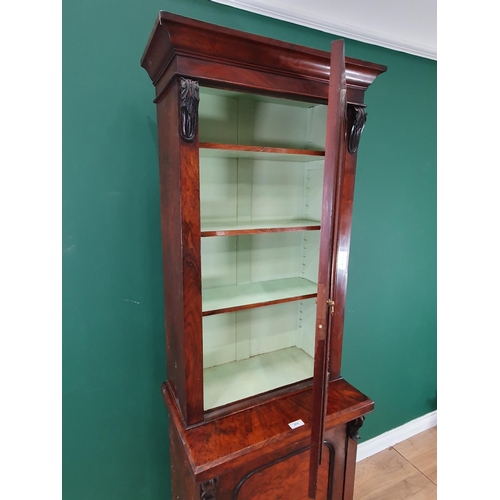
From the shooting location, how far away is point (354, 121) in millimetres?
1114

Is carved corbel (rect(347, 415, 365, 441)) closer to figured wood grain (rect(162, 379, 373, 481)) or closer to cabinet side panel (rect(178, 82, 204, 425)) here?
figured wood grain (rect(162, 379, 373, 481))

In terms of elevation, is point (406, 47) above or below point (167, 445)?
above

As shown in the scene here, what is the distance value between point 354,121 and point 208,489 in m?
1.25

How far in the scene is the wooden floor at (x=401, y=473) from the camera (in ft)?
6.00

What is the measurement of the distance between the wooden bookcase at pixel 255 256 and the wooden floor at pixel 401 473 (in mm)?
806

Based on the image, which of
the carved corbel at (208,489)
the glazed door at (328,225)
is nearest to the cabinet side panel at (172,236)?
the carved corbel at (208,489)

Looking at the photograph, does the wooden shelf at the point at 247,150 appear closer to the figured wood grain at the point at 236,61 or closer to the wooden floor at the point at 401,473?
the figured wood grain at the point at 236,61

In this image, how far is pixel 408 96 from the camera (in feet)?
5.89

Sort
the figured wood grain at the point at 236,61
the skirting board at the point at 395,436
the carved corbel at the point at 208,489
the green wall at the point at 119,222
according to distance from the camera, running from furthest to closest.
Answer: the skirting board at the point at 395,436
the green wall at the point at 119,222
the carved corbel at the point at 208,489
the figured wood grain at the point at 236,61

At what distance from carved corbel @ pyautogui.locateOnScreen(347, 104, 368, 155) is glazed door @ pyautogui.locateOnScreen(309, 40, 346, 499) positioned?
1.49 ft
